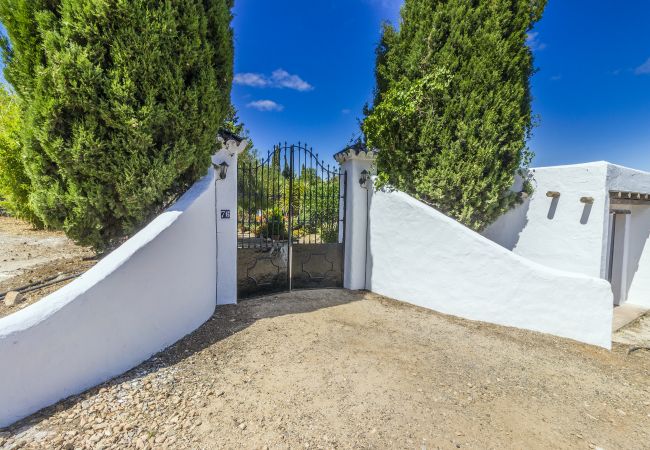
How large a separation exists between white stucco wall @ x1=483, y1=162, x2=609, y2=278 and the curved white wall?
6849mm

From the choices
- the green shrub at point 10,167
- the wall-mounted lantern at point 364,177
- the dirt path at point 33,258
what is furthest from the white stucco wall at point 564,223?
the green shrub at point 10,167

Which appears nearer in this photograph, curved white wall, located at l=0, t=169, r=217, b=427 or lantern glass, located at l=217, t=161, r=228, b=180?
curved white wall, located at l=0, t=169, r=217, b=427

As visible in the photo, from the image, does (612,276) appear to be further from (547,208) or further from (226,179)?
(226,179)

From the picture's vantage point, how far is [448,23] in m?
6.19

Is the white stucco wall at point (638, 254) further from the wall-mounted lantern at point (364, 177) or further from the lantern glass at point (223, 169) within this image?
the lantern glass at point (223, 169)

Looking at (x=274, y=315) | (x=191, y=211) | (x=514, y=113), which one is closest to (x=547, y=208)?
(x=514, y=113)

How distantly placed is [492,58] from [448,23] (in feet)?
4.02

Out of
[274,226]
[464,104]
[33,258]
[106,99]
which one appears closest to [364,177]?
[464,104]

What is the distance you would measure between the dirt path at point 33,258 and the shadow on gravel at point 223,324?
2.48 metres

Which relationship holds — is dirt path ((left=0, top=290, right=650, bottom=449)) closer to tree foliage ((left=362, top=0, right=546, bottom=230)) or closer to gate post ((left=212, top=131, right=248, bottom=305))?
gate post ((left=212, top=131, right=248, bottom=305))

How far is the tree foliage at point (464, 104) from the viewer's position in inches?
235

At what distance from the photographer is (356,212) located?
680 centimetres

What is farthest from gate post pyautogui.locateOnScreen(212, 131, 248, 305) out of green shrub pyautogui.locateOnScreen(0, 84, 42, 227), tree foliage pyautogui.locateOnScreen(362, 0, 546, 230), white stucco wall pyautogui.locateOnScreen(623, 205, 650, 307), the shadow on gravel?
green shrub pyautogui.locateOnScreen(0, 84, 42, 227)

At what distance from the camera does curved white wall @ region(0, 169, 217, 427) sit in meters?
2.54
